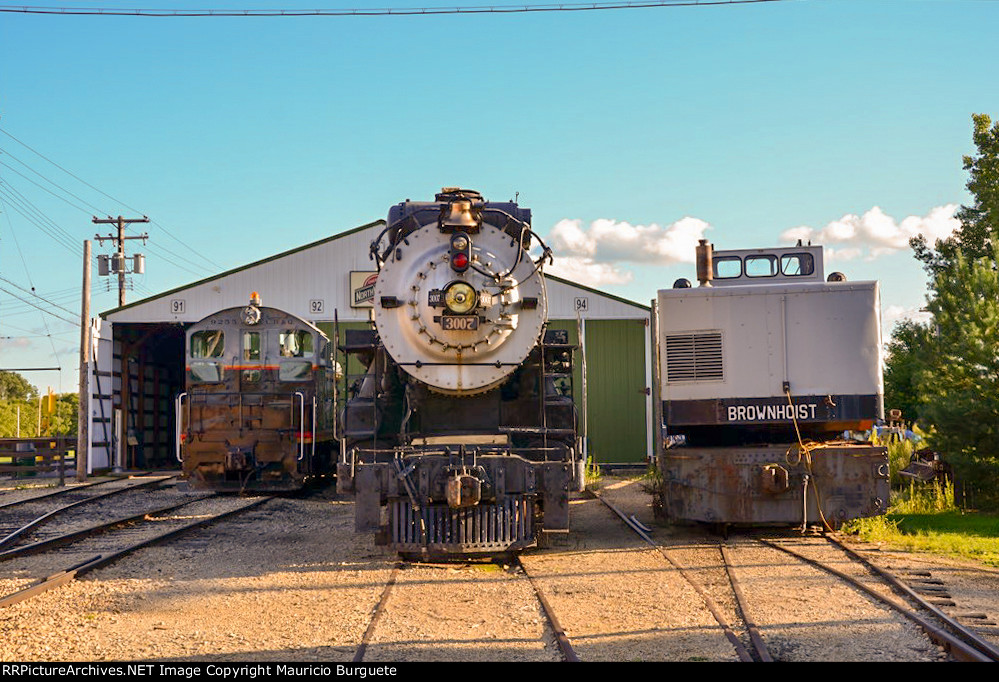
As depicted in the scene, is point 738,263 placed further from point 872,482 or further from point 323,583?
point 323,583

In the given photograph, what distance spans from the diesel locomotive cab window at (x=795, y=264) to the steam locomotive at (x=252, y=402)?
298 inches

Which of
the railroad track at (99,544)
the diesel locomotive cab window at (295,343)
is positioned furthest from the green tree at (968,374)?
the diesel locomotive cab window at (295,343)

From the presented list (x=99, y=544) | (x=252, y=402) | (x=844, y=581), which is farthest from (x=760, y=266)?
(x=252, y=402)

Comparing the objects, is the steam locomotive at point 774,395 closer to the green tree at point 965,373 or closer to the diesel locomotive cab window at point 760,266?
the diesel locomotive cab window at point 760,266

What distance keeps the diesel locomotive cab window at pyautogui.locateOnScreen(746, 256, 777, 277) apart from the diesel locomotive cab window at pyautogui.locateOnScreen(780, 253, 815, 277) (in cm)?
12

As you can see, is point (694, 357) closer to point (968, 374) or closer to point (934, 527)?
point (934, 527)

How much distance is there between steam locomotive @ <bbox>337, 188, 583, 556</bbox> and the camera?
8.57 metres

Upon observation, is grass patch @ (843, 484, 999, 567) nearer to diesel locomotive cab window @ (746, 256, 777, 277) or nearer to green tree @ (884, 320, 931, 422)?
diesel locomotive cab window @ (746, 256, 777, 277)

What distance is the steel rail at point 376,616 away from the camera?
543 centimetres

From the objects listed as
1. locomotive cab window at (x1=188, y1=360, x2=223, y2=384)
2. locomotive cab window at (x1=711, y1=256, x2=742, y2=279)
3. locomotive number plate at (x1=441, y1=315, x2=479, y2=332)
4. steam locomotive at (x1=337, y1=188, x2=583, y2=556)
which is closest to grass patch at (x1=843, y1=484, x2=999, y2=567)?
locomotive cab window at (x1=711, y1=256, x2=742, y2=279)

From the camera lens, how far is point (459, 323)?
30.1 feet

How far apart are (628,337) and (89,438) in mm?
14346

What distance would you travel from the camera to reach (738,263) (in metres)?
12.0
